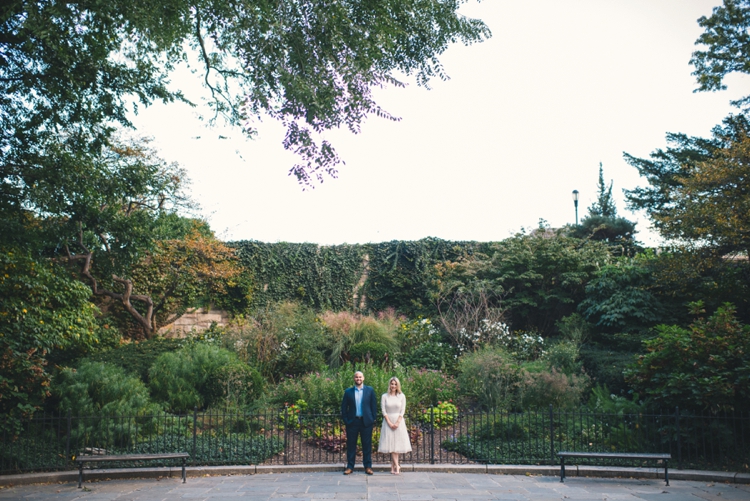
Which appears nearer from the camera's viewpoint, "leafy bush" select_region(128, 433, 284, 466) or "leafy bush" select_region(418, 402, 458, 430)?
"leafy bush" select_region(128, 433, 284, 466)

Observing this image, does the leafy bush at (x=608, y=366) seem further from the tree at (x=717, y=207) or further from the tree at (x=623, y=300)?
the tree at (x=717, y=207)

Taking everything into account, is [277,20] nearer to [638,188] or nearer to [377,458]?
[377,458]

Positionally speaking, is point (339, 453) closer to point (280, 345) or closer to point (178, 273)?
point (280, 345)

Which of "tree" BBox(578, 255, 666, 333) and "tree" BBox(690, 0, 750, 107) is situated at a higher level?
"tree" BBox(690, 0, 750, 107)

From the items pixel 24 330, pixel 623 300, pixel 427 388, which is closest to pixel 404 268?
pixel 623 300

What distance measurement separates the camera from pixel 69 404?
927 centimetres

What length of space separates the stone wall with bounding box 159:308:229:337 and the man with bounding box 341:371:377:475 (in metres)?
9.22

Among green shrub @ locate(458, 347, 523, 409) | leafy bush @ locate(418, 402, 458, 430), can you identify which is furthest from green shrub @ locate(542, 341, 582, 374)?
leafy bush @ locate(418, 402, 458, 430)

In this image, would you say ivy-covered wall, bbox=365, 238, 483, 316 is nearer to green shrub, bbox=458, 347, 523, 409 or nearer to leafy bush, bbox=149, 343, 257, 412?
green shrub, bbox=458, 347, 523, 409

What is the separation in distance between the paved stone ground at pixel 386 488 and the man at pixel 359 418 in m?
0.30

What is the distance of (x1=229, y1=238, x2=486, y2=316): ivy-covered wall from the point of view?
18812 millimetres

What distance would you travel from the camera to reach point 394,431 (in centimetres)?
835

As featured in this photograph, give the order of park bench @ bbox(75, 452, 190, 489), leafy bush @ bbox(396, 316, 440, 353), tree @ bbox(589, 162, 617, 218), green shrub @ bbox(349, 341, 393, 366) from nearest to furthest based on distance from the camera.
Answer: park bench @ bbox(75, 452, 190, 489) < green shrub @ bbox(349, 341, 393, 366) < leafy bush @ bbox(396, 316, 440, 353) < tree @ bbox(589, 162, 617, 218)

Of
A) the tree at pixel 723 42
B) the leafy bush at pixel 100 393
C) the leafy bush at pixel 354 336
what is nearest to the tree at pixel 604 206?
the tree at pixel 723 42
